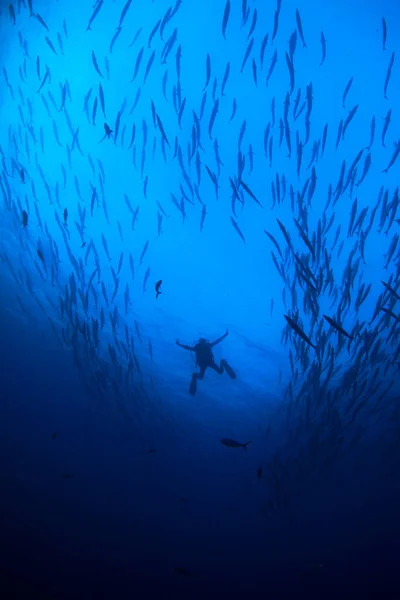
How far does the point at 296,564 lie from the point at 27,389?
45.9 ft

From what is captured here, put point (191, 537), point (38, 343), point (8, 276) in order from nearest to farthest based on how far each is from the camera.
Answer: point (8, 276), point (38, 343), point (191, 537)

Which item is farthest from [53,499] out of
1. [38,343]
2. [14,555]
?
[38,343]

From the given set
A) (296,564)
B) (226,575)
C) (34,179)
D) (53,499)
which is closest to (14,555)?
(53,499)

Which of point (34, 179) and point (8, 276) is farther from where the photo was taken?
point (8, 276)

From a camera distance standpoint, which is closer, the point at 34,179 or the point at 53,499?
the point at 34,179

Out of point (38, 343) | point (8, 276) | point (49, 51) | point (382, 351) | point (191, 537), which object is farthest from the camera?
point (191, 537)

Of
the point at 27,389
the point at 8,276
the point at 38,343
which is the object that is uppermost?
the point at 8,276

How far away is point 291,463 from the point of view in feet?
48.4

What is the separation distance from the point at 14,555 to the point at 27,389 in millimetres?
5750

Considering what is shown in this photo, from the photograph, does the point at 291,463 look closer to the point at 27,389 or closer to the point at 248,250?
the point at 248,250

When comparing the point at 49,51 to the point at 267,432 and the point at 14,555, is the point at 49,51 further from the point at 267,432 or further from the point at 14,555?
the point at 14,555

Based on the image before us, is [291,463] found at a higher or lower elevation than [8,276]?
lower

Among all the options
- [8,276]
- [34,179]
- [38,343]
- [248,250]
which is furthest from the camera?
[248,250]

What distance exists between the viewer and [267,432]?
16.0 meters
